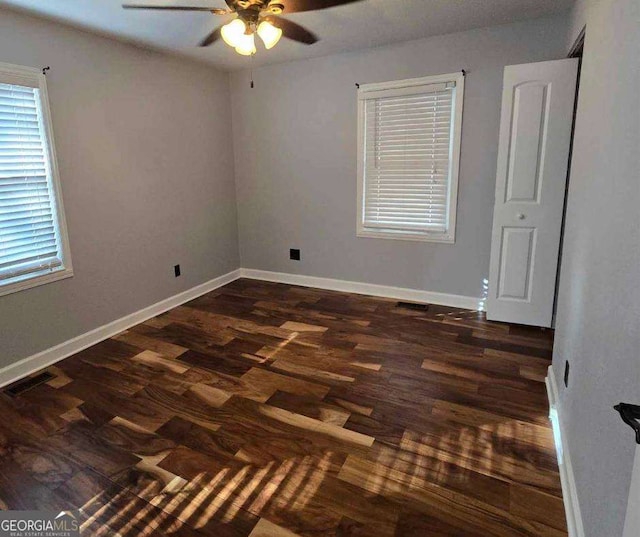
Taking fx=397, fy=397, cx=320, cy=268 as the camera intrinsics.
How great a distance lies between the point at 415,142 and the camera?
3.67m

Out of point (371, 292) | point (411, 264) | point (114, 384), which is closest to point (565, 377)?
point (411, 264)

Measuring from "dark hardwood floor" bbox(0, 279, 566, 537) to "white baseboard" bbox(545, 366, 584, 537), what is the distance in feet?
0.13

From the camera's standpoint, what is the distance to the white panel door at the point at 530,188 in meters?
2.86

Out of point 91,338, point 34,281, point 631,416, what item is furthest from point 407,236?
point 631,416

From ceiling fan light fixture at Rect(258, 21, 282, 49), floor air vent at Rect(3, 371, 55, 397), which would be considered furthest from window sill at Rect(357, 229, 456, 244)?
floor air vent at Rect(3, 371, 55, 397)

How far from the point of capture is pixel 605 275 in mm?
1403

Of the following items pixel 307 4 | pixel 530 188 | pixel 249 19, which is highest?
pixel 307 4

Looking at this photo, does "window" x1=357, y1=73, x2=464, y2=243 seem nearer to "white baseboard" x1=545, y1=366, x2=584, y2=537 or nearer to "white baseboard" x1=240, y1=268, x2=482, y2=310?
"white baseboard" x1=240, y1=268, x2=482, y2=310

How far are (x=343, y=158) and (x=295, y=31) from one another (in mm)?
1302

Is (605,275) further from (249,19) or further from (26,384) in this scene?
(26,384)

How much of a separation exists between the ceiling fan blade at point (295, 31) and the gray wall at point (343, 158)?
0.65 metres

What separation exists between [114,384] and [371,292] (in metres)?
2.52

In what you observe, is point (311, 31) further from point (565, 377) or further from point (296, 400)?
point (565, 377)

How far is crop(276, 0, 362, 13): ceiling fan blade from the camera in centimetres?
229
